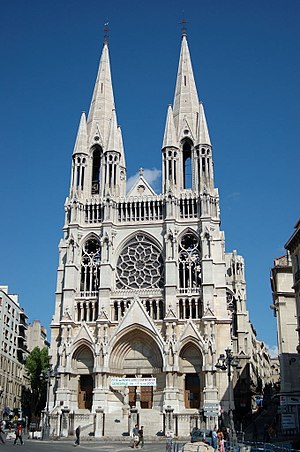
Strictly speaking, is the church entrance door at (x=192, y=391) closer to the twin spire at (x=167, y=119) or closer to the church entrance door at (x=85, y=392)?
the church entrance door at (x=85, y=392)

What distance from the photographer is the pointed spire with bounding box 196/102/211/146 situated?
176ft

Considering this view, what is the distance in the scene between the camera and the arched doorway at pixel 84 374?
157 feet

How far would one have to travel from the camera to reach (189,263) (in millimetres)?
49656

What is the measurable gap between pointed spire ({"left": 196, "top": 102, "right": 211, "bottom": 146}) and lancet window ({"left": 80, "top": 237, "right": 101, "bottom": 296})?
13.8 m

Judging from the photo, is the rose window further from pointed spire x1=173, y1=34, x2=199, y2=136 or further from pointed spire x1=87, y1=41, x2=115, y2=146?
pointed spire x1=173, y1=34, x2=199, y2=136

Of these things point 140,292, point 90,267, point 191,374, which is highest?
point 90,267

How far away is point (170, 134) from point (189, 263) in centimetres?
1306

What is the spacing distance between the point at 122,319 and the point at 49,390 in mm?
8562

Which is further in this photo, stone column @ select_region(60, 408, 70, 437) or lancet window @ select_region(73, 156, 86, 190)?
lancet window @ select_region(73, 156, 86, 190)

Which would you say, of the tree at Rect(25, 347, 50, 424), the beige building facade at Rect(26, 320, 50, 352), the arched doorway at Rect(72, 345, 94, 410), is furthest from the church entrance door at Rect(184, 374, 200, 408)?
the beige building facade at Rect(26, 320, 50, 352)

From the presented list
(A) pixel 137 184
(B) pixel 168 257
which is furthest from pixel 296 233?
(A) pixel 137 184

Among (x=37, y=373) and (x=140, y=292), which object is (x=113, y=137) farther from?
(x=37, y=373)

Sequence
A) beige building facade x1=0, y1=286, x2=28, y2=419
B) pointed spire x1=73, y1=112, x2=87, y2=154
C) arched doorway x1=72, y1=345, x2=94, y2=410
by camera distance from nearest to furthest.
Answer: arched doorway x1=72, y1=345, x2=94, y2=410 → pointed spire x1=73, y1=112, x2=87, y2=154 → beige building facade x1=0, y1=286, x2=28, y2=419

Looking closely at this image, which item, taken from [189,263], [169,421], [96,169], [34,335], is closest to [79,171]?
[96,169]
